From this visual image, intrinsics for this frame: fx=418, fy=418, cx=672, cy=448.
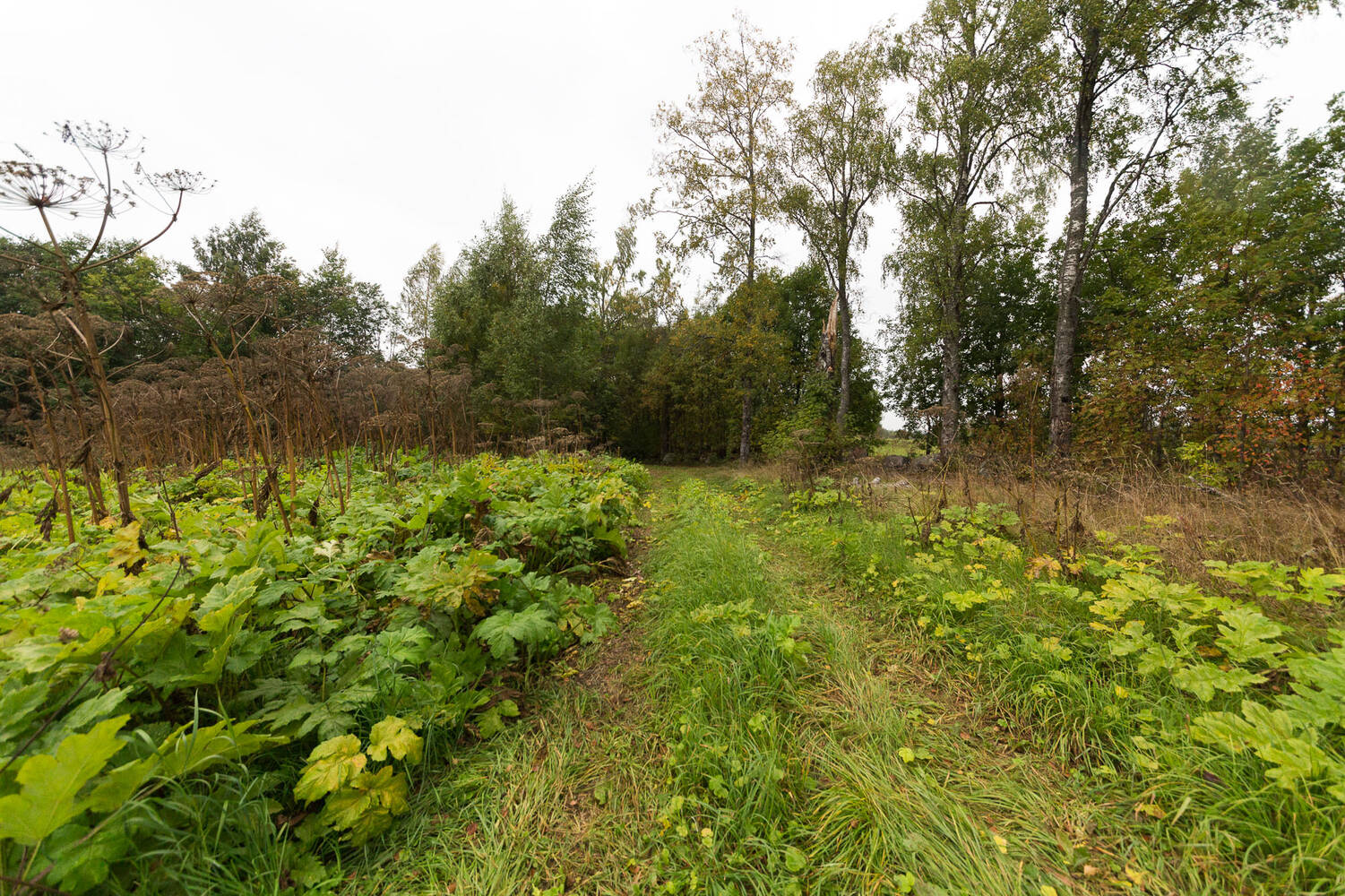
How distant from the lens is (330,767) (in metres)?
1.40

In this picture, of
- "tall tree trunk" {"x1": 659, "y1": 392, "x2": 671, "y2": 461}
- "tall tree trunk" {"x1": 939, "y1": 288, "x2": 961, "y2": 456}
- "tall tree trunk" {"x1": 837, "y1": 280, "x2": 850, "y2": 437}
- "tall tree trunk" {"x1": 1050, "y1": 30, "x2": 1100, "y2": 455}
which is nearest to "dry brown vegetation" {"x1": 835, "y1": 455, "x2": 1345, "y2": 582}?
"tall tree trunk" {"x1": 1050, "y1": 30, "x2": 1100, "y2": 455}

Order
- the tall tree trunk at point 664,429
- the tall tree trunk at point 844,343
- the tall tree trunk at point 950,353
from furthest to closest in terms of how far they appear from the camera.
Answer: the tall tree trunk at point 664,429 < the tall tree trunk at point 844,343 < the tall tree trunk at point 950,353

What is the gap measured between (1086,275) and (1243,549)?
57.6 feet

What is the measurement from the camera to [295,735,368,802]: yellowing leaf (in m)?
1.37

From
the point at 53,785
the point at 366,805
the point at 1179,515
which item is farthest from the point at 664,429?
the point at 53,785

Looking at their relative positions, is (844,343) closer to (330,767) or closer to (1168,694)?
(1168,694)

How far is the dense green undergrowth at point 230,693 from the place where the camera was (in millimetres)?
1029

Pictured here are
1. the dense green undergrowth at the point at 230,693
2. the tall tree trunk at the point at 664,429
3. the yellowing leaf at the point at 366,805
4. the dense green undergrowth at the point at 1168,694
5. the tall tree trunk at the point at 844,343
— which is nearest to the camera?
the dense green undergrowth at the point at 230,693

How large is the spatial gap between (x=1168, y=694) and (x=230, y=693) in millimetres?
3952

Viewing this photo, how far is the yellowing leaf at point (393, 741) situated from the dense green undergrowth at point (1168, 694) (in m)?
2.31

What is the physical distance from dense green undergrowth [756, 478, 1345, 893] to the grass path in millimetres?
171

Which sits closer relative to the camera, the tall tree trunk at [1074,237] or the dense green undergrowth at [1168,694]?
the dense green undergrowth at [1168,694]

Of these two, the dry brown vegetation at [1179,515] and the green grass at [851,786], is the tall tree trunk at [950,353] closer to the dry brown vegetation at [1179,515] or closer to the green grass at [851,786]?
the dry brown vegetation at [1179,515]

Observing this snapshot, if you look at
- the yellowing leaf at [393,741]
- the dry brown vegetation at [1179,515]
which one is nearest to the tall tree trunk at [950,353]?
the dry brown vegetation at [1179,515]
